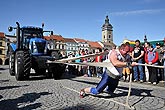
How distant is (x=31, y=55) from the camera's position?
426 inches

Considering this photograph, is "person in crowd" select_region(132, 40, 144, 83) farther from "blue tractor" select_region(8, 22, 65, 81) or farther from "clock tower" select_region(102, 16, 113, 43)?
"clock tower" select_region(102, 16, 113, 43)

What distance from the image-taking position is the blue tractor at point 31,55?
10117 millimetres

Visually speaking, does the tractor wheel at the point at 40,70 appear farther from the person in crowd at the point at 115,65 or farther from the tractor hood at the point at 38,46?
the person in crowd at the point at 115,65

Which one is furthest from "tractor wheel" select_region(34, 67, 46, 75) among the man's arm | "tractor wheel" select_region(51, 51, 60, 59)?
the man's arm

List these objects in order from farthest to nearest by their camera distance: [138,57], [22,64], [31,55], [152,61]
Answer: [31,55], [22,64], [138,57], [152,61]

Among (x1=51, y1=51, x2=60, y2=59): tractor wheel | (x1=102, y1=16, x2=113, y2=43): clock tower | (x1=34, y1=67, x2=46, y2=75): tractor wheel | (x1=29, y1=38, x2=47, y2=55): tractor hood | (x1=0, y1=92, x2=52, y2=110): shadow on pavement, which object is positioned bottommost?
(x1=0, y1=92, x2=52, y2=110): shadow on pavement

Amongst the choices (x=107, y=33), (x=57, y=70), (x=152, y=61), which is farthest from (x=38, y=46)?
(x=107, y=33)

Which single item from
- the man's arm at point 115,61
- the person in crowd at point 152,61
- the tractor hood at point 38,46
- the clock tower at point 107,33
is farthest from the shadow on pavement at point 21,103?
the clock tower at point 107,33

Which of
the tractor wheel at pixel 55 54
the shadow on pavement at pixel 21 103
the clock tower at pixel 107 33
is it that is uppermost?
the clock tower at pixel 107 33

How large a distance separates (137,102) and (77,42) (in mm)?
98068

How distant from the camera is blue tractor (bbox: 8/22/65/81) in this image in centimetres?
1012

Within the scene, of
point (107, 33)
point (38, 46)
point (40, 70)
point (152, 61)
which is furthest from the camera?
point (107, 33)

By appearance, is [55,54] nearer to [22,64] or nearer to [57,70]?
[57,70]

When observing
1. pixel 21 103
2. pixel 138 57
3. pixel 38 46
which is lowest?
pixel 21 103
